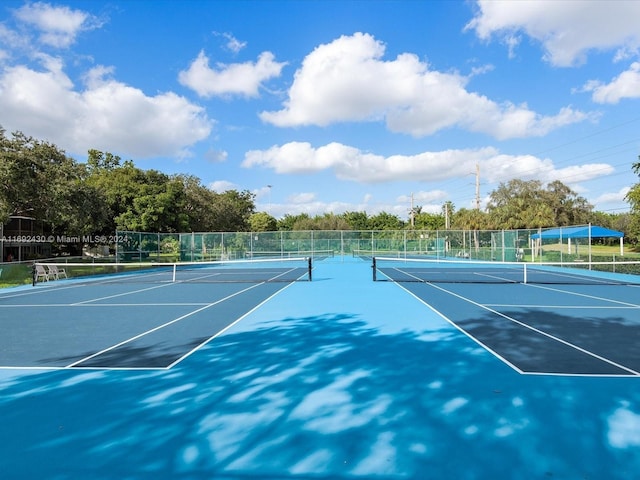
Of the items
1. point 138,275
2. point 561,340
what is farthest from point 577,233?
point 138,275

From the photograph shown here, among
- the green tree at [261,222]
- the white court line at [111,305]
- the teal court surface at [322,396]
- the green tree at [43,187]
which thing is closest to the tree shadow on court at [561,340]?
the teal court surface at [322,396]

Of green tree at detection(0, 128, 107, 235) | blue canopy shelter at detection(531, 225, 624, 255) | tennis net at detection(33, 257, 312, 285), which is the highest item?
green tree at detection(0, 128, 107, 235)

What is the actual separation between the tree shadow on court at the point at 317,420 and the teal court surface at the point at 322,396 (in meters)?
0.02

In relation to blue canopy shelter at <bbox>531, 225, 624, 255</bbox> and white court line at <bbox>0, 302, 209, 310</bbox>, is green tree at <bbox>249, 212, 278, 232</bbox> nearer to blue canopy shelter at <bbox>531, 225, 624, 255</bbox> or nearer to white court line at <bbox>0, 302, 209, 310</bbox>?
blue canopy shelter at <bbox>531, 225, 624, 255</bbox>

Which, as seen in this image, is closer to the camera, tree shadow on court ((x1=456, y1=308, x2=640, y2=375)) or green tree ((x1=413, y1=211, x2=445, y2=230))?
tree shadow on court ((x1=456, y1=308, x2=640, y2=375))

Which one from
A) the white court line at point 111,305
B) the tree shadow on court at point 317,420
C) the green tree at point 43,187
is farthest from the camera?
the green tree at point 43,187

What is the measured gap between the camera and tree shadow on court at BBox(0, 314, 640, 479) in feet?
10.6

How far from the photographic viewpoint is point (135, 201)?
3309 centimetres

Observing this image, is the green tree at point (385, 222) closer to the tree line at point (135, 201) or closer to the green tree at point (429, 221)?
the green tree at point (429, 221)

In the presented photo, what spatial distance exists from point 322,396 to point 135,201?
32.4 m

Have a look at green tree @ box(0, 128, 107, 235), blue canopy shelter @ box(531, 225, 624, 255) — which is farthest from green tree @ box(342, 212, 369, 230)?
green tree @ box(0, 128, 107, 235)

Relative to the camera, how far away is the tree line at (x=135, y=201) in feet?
66.8

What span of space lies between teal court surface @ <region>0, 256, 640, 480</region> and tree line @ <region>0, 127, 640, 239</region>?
1435 cm

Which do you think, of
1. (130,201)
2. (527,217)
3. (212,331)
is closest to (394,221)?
(527,217)
